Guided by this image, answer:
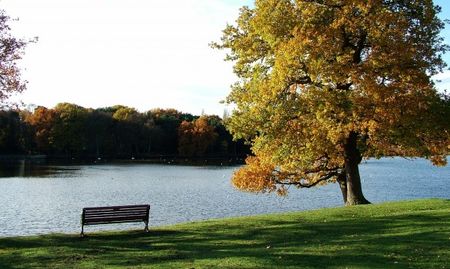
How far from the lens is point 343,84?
2478cm

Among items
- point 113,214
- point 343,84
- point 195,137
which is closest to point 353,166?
point 343,84

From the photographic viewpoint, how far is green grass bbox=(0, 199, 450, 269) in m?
13.2

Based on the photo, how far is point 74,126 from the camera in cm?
14500

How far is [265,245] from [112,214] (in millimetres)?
7106

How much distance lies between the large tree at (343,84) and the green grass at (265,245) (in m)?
4.47

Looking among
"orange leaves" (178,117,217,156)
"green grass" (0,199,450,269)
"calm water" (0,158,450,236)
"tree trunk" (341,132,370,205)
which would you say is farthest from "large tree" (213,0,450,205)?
"orange leaves" (178,117,217,156)

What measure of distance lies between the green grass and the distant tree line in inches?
4518

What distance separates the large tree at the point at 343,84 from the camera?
22844 millimetres

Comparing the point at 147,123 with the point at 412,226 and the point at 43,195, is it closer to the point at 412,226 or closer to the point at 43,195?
the point at 43,195

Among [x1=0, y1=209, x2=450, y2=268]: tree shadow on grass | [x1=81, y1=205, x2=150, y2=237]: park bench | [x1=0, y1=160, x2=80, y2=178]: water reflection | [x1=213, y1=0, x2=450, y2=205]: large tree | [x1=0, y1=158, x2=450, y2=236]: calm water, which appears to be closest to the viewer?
[x1=0, y1=209, x2=450, y2=268]: tree shadow on grass

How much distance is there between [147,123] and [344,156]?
459ft

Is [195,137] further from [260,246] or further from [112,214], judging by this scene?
[260,246]

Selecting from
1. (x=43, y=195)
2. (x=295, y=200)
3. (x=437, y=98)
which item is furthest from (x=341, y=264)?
(x=43, y=195)

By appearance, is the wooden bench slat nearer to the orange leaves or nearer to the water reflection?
the water reflection
